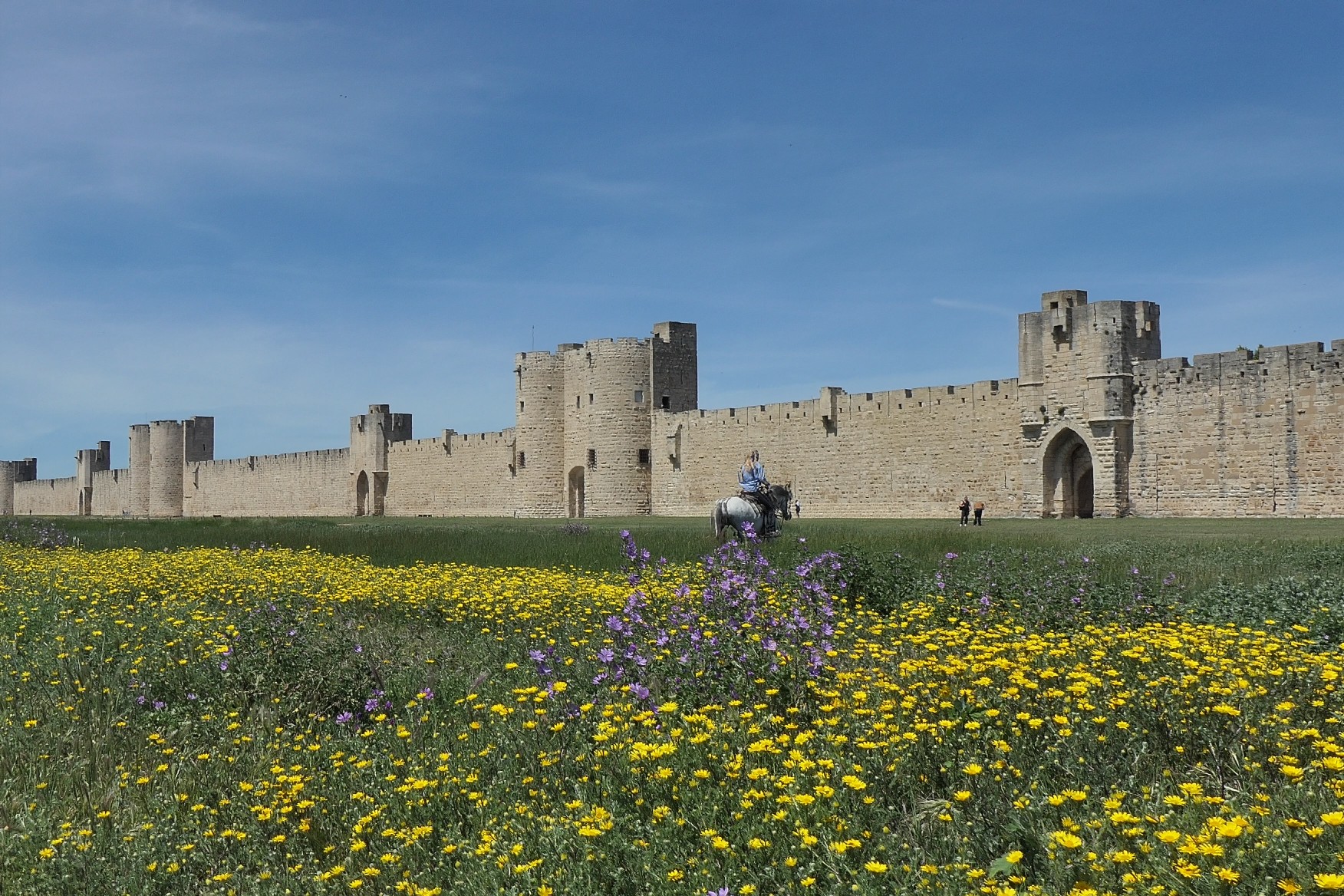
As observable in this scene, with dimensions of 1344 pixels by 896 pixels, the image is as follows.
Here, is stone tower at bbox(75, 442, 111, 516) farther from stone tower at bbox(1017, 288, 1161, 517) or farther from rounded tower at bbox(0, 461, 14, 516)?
stone tower at bbox(1017, 288, 1161, 517)

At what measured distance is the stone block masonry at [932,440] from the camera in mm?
26172

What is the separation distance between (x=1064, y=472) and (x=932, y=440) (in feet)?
13.1

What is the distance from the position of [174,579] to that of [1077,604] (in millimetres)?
8031

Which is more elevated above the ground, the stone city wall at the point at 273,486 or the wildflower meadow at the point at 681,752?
the stone city wall at the point at 273,486

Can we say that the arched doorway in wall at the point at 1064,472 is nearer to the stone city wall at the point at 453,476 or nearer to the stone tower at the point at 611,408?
the stone tower at the point at 611,408

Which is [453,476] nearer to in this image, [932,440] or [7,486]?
[932,440]

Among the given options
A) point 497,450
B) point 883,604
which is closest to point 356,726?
point 883,604

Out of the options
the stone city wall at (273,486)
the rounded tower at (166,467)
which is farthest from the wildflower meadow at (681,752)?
the rounded tower at (166,467)

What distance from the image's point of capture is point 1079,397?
29.2 meters

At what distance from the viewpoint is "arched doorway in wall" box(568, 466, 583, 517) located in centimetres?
4431

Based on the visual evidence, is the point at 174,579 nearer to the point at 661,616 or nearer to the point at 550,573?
the point at 550,573

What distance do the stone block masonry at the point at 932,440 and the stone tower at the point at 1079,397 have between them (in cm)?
4

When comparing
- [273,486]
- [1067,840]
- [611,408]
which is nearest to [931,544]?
[1067,840]

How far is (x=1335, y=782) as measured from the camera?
3779 mm
